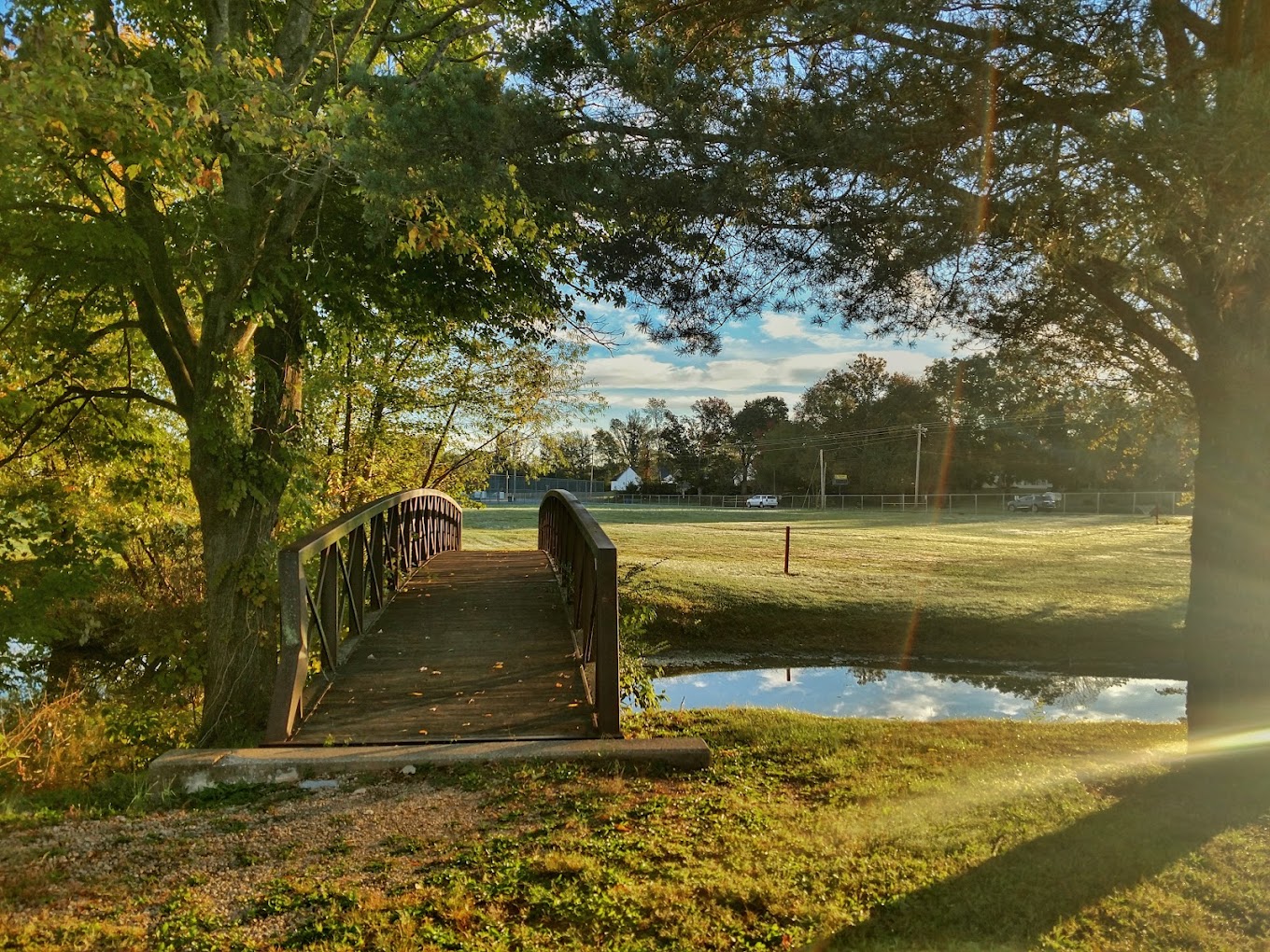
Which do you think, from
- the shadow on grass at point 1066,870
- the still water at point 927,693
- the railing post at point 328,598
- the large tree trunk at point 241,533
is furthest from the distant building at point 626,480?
the shadow on grass at point 1066,870

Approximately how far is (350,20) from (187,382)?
13.7 ft

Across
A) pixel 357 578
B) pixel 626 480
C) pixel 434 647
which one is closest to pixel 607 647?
pixel 434 647

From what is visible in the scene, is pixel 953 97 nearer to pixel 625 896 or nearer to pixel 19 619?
pixel 625 896

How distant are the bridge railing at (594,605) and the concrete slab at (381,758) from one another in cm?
37

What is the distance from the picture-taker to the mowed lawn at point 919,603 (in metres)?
13.9

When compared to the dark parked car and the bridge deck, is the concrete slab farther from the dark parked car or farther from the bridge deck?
the dark parked car

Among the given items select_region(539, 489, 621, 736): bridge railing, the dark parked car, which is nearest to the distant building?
the dark parked car

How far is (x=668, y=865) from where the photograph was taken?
3.24 metres

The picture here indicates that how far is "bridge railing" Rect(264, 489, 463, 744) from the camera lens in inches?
198

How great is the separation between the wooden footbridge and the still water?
9.16 ft

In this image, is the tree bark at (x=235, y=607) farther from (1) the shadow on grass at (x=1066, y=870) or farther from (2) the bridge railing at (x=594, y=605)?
(1) the shadow on grass at (x=1066, y=870)

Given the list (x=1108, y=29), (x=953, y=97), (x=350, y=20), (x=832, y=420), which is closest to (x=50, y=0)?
(x=350, y=20)

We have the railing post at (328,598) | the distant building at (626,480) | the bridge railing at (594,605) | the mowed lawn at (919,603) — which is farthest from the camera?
the distant building at (626,480)

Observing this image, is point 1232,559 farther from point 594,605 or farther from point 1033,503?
point 1033,503
